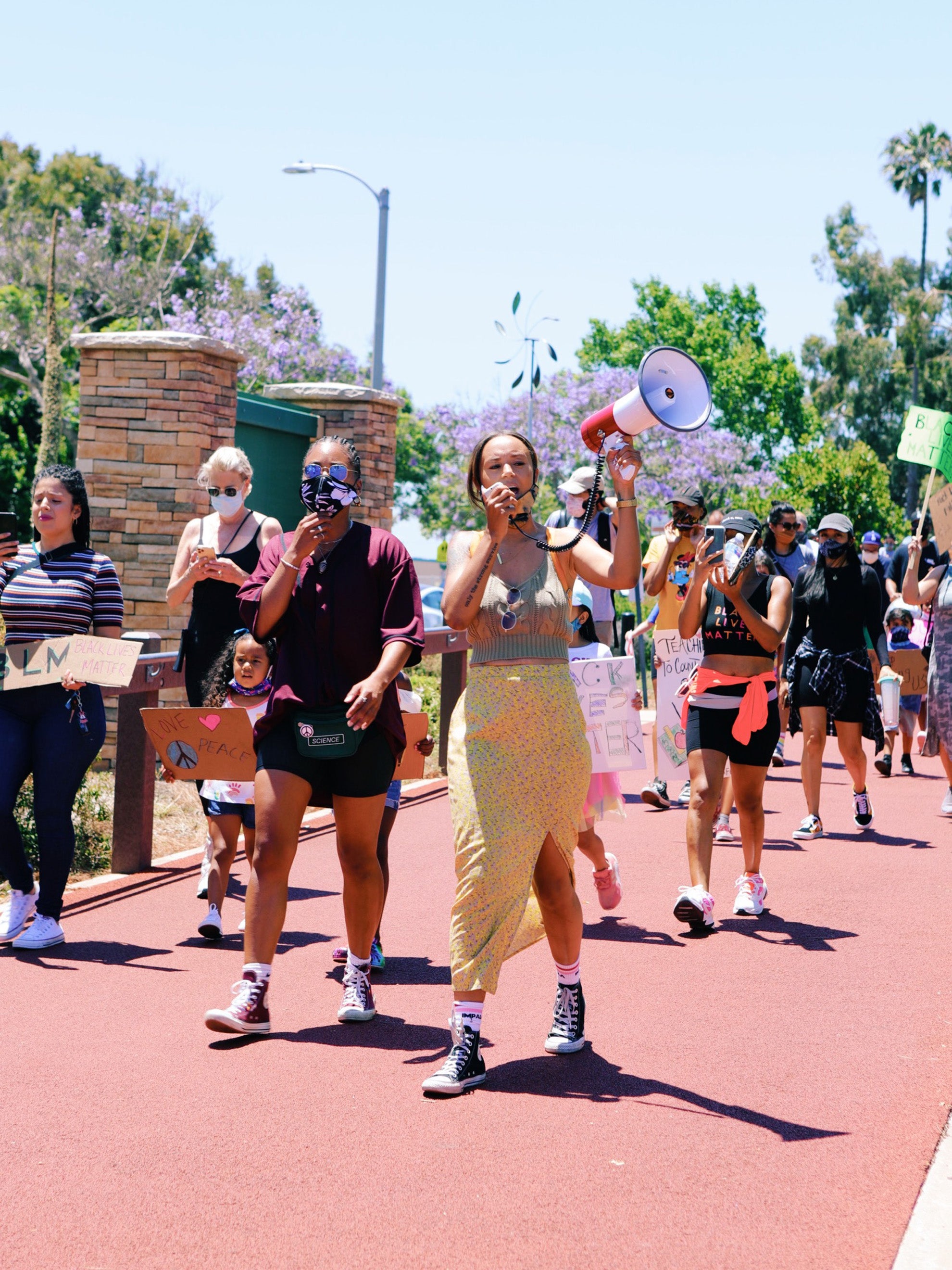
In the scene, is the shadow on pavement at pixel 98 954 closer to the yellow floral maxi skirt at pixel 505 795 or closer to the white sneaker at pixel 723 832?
the yellow floral maxi skirt at pixel 505 795

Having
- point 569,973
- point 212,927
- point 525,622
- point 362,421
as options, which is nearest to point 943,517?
point 525,622

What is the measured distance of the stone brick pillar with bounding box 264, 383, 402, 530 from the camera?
14734mm

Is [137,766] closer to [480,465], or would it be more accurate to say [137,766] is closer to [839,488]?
[480,465]

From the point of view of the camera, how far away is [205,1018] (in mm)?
4977

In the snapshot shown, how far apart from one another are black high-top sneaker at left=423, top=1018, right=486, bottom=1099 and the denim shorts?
84.8 inches

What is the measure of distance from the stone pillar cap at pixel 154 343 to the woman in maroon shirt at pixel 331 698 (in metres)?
6.28

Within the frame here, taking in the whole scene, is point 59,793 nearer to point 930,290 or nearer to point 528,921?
point 528,921

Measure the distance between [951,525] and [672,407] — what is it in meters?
2.71

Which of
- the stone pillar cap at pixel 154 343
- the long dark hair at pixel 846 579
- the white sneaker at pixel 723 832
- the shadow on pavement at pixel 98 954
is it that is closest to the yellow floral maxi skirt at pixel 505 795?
the shadow on pavement at pixel 98 954

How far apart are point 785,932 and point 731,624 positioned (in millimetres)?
1455

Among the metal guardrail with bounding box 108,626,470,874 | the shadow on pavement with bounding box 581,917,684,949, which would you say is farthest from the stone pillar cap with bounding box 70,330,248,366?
the shadow on pavement with bounding box 581,917,684,949

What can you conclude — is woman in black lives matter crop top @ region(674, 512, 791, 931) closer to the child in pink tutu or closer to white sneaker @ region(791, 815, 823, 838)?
the child in pink tutu

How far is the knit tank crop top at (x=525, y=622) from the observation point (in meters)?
4.91

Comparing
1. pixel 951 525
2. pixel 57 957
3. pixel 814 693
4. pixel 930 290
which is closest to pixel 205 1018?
pixel 57 957
